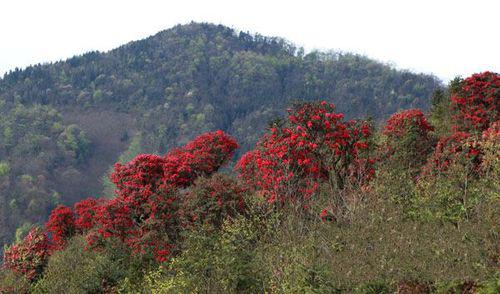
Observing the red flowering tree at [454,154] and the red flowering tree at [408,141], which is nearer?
the red flowering tree at [454,154]

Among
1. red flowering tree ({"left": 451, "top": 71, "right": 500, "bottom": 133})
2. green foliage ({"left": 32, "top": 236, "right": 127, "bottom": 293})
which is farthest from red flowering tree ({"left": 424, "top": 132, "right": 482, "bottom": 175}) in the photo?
green foliage ({"left": 32, "top": 236, "right": 127, "bottom": 293})

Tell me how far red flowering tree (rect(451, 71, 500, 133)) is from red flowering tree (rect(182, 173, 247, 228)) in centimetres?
1329

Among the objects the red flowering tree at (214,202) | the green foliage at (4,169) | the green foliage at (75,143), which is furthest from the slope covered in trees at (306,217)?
the green foliage at (75,143)

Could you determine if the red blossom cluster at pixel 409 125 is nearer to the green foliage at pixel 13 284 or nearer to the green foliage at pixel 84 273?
the green foliage at pixel 84 273

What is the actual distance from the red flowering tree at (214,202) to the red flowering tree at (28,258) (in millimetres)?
14338

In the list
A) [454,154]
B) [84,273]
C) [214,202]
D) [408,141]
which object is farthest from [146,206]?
[454,154]

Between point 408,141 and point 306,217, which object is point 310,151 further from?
point 408,141

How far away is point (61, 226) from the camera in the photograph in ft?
124

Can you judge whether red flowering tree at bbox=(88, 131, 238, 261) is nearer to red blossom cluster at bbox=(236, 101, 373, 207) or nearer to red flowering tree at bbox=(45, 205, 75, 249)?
red blossom cluster at bbox=(236, 101, 373, 207)

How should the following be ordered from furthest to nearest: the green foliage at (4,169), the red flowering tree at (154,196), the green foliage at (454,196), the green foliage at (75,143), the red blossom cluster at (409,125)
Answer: the green foliage at (75,143), the green foliage at (4,169), the red blossom cluster at (409,125), the red flowering tree at (154,196), the green foliage at (454,196)

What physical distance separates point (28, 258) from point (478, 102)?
30022mm

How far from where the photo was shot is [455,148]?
84.7 ft

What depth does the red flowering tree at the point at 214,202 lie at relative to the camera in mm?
→ 25641

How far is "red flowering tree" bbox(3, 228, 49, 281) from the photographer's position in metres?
34.8
